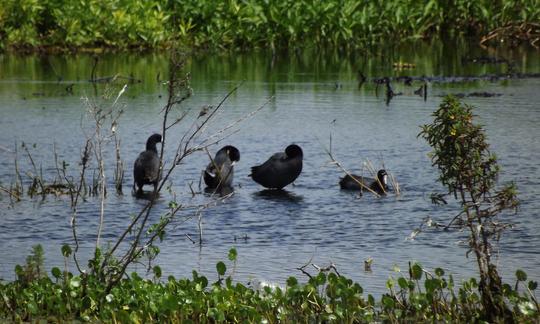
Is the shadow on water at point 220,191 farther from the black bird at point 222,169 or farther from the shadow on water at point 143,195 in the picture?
the shadow on water at point 143,195

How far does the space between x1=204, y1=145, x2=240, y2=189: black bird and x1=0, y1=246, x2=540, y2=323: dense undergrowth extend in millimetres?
5967

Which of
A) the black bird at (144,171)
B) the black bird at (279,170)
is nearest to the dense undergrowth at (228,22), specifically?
the black bird at (279,170)

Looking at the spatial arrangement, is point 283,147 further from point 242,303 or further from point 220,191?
point 242,303

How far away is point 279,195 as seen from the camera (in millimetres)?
14742

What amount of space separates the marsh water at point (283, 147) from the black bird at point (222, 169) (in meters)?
0.18

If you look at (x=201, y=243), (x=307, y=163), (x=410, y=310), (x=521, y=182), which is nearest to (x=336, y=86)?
(x=307, y=163)

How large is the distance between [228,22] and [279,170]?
19820 millimetres

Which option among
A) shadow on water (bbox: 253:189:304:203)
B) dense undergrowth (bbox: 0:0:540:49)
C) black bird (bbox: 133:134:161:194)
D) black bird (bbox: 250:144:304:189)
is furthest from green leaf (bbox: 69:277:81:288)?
dense undergrowth (bbox: 0:0:540:49)

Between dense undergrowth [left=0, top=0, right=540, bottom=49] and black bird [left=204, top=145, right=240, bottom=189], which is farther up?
dense undergrowth [left=0, top=0, right=540, bottom=49]

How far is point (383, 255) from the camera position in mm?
11227

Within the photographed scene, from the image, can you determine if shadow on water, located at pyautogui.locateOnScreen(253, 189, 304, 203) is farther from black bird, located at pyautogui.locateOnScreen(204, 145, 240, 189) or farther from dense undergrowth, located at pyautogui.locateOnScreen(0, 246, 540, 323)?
dense undergrowth, located at pyautogui.locateOnScreen(0, 246, 540, 323)

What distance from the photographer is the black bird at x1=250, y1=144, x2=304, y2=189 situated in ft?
49.3

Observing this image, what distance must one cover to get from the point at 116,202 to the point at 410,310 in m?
6.10

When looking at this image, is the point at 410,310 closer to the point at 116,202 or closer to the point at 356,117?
the point at 116,202
